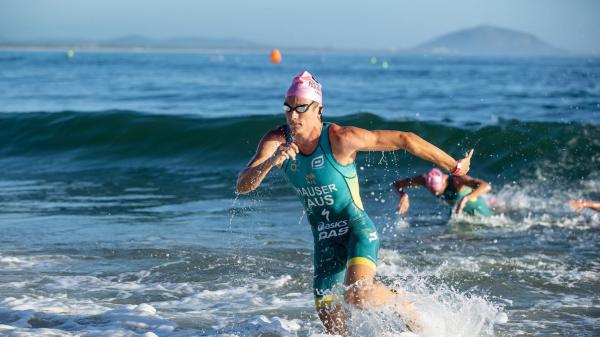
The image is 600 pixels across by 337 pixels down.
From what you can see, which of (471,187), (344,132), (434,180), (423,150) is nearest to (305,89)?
(344,132)

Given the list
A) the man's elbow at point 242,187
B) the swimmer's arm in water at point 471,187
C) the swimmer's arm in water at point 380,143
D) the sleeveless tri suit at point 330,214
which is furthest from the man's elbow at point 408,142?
the swimmer's arm in water at point 471,187

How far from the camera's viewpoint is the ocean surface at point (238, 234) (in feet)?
21.4

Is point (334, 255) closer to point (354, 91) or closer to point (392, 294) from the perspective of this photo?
point (392, 294)

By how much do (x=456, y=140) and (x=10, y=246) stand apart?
1263 centimetres

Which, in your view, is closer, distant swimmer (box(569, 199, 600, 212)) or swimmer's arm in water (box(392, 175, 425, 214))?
swimmer's arm in water (box(392, 175, 425, 214))

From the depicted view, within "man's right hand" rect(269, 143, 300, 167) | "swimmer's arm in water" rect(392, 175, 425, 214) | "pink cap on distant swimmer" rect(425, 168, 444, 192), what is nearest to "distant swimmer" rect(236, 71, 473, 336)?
"man's right hand" rect(269, 143, 300, 167)

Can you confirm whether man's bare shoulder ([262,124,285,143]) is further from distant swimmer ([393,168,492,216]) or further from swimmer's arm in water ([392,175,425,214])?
distant swimmer ([393,168,492,216])

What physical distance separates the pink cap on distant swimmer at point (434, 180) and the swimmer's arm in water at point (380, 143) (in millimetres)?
5768

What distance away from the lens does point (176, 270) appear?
325 inches

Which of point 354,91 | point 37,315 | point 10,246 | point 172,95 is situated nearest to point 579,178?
point 10,246

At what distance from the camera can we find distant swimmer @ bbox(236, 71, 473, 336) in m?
5.22

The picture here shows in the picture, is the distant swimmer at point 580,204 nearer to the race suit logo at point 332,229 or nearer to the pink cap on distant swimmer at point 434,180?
the pink cap on distant swimmer at point 434,180

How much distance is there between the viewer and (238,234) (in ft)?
33.3

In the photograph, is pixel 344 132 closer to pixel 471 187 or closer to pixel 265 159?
pixel 265 159
